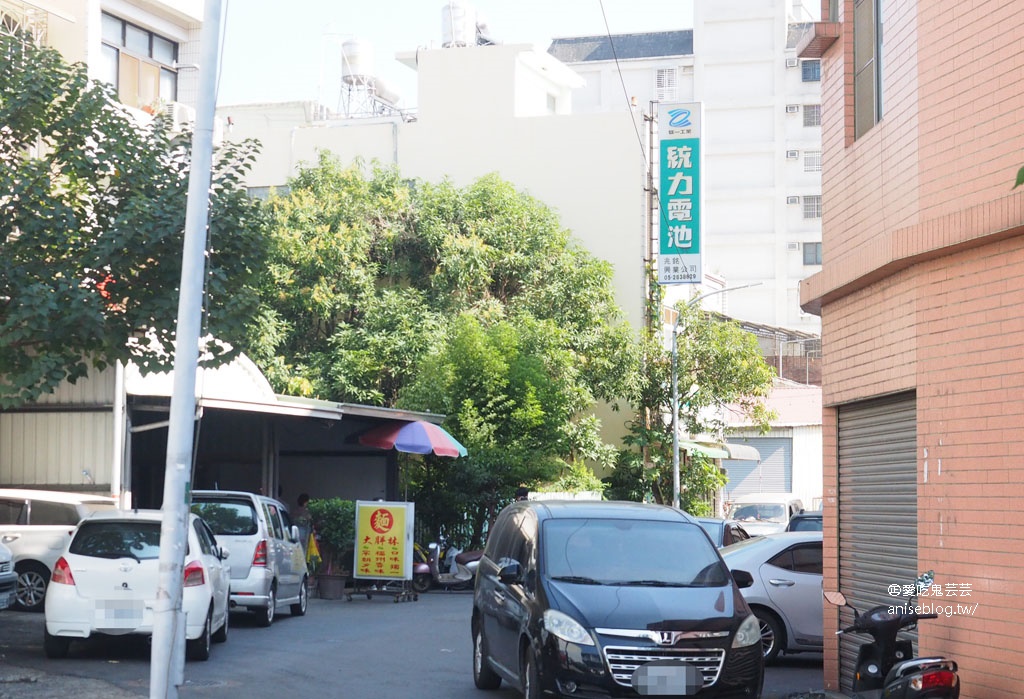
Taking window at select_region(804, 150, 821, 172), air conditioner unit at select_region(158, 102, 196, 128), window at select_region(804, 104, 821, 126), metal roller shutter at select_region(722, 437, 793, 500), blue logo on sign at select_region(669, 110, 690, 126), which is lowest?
metal roller shutter at select_region(722, 437, 793, 500)

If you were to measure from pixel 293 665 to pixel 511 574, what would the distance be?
409cm

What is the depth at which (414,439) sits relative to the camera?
83.6 feet

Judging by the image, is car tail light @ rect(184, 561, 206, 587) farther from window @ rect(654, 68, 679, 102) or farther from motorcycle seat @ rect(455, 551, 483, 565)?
window @ rect(654, 68, 679, 102)

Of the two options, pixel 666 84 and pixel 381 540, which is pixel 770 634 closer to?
pixel 381 540

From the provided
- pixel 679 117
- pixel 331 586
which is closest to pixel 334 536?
pixel 331 586

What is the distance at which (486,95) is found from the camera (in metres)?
41.8

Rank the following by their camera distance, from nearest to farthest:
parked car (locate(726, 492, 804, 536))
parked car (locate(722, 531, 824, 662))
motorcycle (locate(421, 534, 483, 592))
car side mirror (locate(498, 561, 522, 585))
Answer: car side mirror (locate(498, 561, 522, 585)), parked car (locate(722, 531, 824, 662)), motorcycle (locate(421, 534, 483, 592)), parked car (locate(726, 492, 804, 536))

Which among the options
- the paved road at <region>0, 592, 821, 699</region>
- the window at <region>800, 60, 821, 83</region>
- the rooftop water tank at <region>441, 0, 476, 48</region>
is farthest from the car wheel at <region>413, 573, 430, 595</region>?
the window at <region>800, 60, 821, 83</region>

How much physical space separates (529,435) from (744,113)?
145ft

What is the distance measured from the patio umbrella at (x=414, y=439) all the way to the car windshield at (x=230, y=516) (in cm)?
739

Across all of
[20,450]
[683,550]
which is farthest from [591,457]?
[683,550]

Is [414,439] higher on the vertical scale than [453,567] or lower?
higher

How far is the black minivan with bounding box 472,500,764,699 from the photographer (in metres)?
9.38

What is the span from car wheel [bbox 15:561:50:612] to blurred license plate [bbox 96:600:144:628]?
Answer: 552cm
